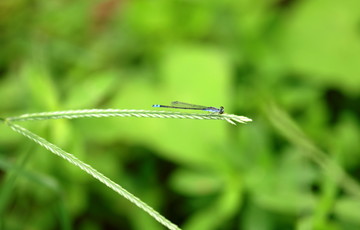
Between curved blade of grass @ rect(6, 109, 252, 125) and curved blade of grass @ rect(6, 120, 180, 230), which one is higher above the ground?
curved blade of grass @ rect(6, 109, 252, 125)

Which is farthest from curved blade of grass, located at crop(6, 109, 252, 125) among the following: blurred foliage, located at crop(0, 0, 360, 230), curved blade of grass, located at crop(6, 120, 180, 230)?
blurred foliage, located at crop(0, 0, 360, 230)

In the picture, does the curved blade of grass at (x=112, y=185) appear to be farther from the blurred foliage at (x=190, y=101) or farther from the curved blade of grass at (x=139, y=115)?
the blurred foliage at (x=190, y=101)

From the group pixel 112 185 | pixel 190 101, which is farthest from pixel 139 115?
pixel 190 101

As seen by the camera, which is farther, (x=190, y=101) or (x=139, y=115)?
(x=190, y=101)

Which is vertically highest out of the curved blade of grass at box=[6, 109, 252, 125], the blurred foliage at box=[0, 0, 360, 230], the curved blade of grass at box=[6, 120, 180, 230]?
the blurred foliage at box=[0, 0, 360, 230]

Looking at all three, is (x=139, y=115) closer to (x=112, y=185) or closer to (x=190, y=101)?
(x=112, y=185)

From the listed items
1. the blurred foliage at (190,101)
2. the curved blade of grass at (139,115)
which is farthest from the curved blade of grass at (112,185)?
the blurred foliage at (190,101)

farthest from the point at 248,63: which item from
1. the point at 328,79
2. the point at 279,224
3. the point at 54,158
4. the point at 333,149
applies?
the point at 54,158

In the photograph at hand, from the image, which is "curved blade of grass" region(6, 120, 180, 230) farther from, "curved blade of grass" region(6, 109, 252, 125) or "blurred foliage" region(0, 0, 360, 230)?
"blurred foliage" region(0, 0, 360, 230)

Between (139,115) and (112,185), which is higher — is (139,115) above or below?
above
